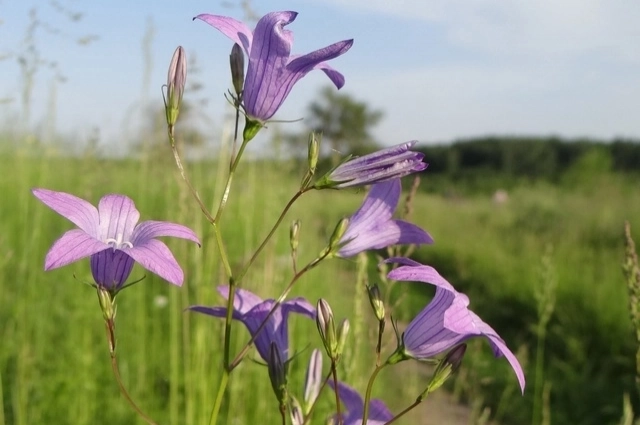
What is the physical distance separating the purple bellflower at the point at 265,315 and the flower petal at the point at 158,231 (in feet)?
0.49

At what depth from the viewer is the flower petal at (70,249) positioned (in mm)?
878

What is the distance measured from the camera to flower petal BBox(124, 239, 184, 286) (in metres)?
0.86

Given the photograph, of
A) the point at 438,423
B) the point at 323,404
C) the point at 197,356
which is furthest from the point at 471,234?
the point at 197,356

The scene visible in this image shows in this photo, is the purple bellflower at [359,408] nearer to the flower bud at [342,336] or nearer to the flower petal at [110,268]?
the flower bud at [342,336]

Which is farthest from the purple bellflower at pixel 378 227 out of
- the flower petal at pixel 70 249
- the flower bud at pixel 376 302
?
the flower petal at pixel 70 249

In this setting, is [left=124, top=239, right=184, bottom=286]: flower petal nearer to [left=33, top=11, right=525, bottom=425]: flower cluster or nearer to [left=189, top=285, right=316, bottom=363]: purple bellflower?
[left=33, top=11, right=525, bottom=425]: flower cluster

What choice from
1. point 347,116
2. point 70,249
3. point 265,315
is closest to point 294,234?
point 265,315

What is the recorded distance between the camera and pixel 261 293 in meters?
3.49

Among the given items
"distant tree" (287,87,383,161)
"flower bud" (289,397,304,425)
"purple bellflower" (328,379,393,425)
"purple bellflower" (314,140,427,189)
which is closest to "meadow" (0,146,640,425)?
"purple bellflower" (328,379,393,425)

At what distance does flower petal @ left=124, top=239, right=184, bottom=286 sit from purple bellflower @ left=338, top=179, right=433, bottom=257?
357mm

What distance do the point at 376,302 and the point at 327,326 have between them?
9 cm

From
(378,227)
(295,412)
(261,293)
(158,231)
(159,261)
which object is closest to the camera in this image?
(159,261)

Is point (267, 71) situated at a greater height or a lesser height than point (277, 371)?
greater

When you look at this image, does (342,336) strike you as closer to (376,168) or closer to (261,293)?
(376,168)
